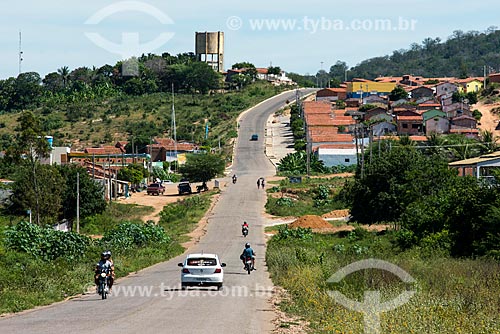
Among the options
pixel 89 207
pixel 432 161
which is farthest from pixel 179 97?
pixel 432 161

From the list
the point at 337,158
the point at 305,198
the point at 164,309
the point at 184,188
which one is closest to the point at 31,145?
the point at 305,198

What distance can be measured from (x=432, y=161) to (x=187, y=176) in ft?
120

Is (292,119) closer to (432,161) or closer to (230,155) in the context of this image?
(230,155)

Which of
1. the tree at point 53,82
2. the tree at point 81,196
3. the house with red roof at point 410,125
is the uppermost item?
the tree at point 53,82

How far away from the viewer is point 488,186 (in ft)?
119

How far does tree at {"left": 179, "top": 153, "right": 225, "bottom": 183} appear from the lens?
81750mm

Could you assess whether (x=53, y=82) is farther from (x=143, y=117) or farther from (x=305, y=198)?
(x=305, y=198)

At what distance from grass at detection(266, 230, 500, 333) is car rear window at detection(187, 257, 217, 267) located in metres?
2.30

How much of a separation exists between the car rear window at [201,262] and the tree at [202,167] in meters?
55.5

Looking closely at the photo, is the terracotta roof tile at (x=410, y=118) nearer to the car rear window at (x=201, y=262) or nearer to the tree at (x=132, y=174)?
the tree at (x=132, y=174)

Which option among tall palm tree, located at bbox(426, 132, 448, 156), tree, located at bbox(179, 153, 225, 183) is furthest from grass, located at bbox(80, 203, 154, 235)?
tall palm tree, located at bbox(426, 132, 448, 156)

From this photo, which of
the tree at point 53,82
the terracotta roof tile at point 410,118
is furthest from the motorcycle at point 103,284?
the tree at point 53,82

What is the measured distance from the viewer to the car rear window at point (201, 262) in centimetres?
2595

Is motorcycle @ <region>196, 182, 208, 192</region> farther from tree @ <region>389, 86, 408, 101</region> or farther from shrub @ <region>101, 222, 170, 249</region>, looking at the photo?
tree @ <region>389, 86, 408, 101</region>
